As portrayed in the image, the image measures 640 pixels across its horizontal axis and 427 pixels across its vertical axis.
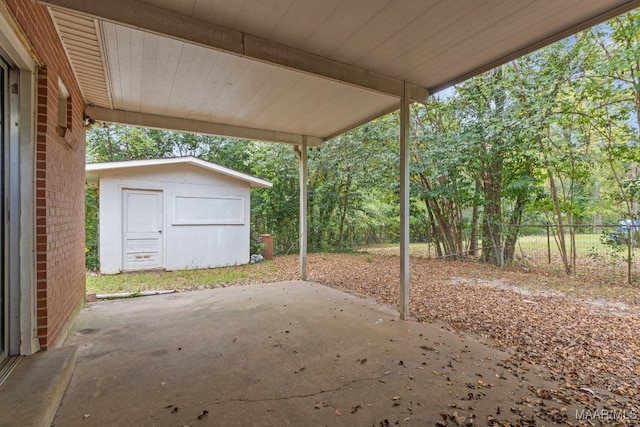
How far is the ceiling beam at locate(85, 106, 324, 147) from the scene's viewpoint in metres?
4.52

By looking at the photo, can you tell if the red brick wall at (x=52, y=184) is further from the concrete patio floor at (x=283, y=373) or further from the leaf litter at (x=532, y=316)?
the leaf litter at (x=532, y=316)

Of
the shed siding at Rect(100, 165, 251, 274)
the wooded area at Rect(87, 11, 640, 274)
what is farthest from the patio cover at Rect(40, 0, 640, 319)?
the wooded area at Rect(87, 11, 640, 274)

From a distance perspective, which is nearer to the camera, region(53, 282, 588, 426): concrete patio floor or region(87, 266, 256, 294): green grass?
region(53, 282, 588, 426): concrete patio floor

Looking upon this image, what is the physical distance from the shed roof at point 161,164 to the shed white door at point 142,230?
62 centimetres

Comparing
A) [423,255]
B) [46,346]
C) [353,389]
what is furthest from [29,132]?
[423,255]

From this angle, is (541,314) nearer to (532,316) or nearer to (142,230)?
(532,316)

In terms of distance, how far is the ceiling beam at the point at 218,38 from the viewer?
2172 millimetres

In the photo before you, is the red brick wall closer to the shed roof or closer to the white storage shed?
the shed roof

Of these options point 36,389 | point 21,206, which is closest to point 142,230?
point 21,206

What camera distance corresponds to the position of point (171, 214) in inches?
305

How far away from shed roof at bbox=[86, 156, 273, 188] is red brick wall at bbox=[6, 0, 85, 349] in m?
3.82

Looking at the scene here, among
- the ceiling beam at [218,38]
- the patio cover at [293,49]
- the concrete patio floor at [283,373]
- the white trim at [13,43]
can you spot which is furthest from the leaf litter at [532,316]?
the white trim at [13,43]

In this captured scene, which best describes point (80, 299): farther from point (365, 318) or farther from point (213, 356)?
point (365, 318)

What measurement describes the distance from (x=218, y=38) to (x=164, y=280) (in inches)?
208
